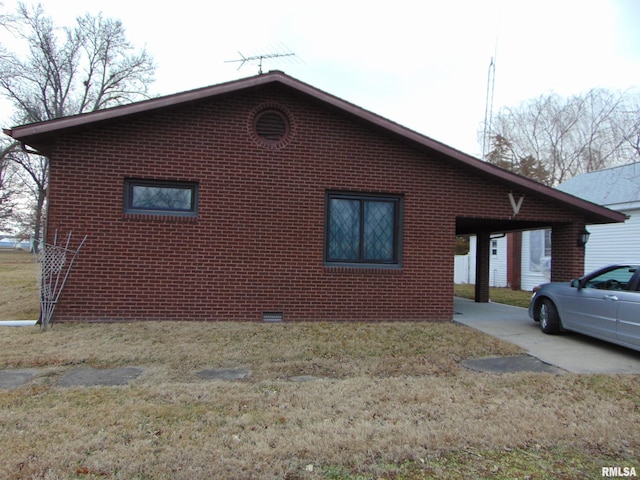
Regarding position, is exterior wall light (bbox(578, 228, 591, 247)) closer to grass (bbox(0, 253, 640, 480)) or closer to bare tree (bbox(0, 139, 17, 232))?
grass (bbox(0, 253, 640, 480))

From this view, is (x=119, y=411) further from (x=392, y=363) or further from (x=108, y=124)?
(x=108, y=124)

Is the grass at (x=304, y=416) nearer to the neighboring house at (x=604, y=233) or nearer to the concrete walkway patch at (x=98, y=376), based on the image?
the concrete walkway patch at (x=98, y=376)

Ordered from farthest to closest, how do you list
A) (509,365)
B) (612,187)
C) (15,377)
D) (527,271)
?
(527,271), (612,187), (509,365), (15,377)

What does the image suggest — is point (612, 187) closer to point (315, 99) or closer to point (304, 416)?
point (315, 99)

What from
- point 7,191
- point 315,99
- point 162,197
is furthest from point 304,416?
point 7,191

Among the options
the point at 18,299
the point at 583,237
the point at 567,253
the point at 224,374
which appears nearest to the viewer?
the point at 224,374

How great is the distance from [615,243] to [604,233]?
0.61 meters

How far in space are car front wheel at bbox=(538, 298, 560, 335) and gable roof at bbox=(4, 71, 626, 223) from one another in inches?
89.1

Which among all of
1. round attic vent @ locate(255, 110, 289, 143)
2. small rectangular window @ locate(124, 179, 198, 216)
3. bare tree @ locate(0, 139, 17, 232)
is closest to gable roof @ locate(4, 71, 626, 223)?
round attic vent @ locate(255, 110, 289, 143)

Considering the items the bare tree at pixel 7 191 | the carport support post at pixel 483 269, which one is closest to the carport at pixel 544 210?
the carport support post at pixel 483 269

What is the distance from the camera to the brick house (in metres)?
8.02

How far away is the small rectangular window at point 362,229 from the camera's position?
29.2 ft

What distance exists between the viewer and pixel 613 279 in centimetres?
737

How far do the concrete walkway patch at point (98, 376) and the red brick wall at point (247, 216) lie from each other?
8.44 feet
